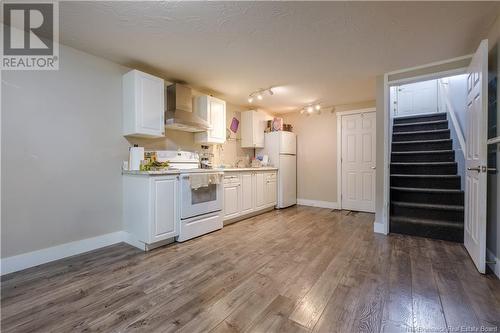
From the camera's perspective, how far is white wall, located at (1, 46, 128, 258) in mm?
2090

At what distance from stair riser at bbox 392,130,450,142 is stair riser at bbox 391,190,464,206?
55.0 inches

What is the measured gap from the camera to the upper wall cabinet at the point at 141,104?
275 centimetres

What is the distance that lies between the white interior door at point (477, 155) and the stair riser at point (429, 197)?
0.91 meters

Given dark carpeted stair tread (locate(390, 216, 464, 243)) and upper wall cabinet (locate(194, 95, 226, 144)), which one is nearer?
dark carpeted stair tread (locate(390, 216, 464, 243))

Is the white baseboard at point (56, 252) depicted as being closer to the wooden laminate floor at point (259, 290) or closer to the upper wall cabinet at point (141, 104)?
the wooden laminate floor at point (259, 290)

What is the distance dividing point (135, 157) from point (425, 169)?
4509 mm

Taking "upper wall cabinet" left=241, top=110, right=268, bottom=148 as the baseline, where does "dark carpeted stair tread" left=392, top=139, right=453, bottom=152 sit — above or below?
below

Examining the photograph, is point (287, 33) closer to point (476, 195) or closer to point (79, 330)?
point (476, 195)

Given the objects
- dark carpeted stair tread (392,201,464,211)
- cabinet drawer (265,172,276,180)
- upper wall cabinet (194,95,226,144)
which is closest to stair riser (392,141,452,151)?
dark carpeted stair tread (392,201,464,211)

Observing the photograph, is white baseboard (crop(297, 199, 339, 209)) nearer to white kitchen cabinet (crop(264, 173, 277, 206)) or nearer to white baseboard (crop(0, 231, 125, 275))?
white kitchen cabinet (crop(264, 173, 277, 206))

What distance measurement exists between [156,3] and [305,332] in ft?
8.57

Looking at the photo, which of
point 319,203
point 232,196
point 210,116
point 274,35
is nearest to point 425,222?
point 319,203

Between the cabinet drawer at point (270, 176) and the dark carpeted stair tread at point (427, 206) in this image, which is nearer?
the dark carpeted stair tread at point (427, 206)

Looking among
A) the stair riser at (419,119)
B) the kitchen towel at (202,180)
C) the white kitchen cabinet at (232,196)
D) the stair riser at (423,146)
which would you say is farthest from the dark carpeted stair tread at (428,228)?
the kitchen towel at (202,180)
